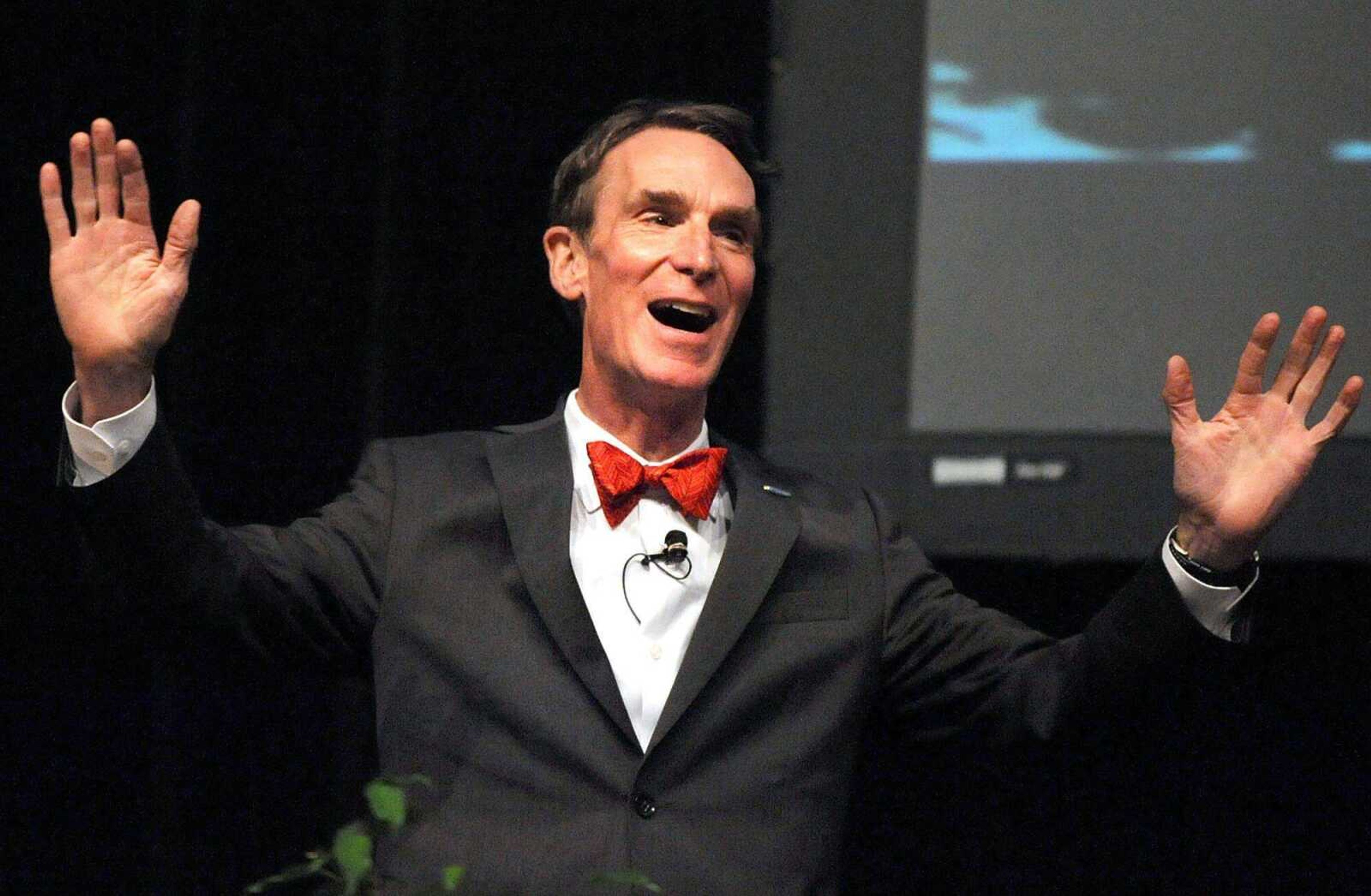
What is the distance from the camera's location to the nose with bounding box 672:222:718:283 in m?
2.14

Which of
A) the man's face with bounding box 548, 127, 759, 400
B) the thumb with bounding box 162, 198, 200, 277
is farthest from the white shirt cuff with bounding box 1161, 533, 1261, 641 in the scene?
the thumb with bounding box 162, 198, 200, 277

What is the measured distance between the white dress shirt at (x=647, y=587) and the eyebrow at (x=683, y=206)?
0.97ft

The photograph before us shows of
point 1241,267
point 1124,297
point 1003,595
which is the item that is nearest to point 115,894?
point 1003,595

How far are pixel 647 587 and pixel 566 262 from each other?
499 millimetres

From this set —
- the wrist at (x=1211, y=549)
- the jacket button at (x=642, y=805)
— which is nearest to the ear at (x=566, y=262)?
the jacket button at (x=642, y=805)

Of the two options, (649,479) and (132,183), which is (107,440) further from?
(649,479)

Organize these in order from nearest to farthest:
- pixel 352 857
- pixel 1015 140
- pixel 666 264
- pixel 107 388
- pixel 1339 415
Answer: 1. pixel 352 857
2. pixel 107 388
3. pixel 1339 415
4. pixel 666 264
5. pixel 1015 140

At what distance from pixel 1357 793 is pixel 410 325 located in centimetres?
170

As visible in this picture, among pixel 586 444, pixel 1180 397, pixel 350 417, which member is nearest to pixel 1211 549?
pixel 1180 397

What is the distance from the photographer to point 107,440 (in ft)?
5.86

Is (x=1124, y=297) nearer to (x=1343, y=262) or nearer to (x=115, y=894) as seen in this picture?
(x=1343, y=262)

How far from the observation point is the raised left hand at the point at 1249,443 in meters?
A: 1.87

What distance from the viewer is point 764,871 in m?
2.00

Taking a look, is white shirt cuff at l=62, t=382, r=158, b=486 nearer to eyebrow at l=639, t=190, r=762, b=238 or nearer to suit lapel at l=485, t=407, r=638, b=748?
suit lapel at l=485, t=407, r=638, b=748
